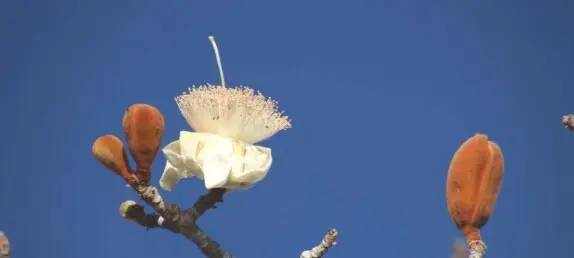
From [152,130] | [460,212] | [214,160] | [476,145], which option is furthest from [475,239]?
[152,130]

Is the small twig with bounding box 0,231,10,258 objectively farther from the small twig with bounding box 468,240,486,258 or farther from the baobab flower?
the small twig with bounding box 468,240,486,258

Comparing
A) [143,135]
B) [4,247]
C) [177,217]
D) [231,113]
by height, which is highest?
[231,113]

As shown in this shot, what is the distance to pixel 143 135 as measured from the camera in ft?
5.38

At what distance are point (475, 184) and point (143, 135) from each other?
0.63 meters

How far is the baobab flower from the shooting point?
1696mm

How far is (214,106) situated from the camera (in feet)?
5.99

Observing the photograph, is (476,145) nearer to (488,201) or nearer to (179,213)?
(488,201)

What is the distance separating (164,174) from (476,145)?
0.65m

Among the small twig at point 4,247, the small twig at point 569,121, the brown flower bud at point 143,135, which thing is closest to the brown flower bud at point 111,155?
the brown flower bud at point 143,135

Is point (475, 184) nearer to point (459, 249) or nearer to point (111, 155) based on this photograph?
point (459, 249)

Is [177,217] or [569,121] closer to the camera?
[569,121]

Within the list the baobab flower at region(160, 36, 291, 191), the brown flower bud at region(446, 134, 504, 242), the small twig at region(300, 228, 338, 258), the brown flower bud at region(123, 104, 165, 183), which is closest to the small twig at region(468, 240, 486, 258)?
the brown flower bud at region(446, 134, 504, 242)

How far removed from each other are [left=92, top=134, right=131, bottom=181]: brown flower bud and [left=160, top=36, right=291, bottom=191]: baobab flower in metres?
0.12

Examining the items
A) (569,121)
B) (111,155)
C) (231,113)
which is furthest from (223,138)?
(569,121)
